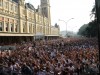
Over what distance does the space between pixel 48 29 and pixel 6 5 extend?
166 feet

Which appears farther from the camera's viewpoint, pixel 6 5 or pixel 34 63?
pixel 6 5

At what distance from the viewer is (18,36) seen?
47.0m

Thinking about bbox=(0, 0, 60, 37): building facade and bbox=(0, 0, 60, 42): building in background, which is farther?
bbox=(0, 0, 60, 37): building facade

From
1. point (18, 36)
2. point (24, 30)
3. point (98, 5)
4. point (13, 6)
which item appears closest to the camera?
point (98, 5)

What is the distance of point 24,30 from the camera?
66.9 meters

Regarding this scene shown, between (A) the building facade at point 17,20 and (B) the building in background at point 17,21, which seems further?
(A) the building facade at point 17,20

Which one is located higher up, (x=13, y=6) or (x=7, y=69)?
(x=13, y=6)

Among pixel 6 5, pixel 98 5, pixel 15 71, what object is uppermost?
pixel 6 5

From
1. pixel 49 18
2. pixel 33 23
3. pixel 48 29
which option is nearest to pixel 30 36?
pixel 33 23

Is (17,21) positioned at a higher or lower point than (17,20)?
lower

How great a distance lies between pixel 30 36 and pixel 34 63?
48.1 m

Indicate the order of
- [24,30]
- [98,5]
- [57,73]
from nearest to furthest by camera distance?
[98,5]
[57,73]
[24,30]

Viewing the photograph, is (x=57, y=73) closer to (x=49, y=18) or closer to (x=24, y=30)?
(x=24, y=30)

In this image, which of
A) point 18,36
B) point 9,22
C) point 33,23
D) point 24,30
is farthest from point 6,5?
point 33,23
